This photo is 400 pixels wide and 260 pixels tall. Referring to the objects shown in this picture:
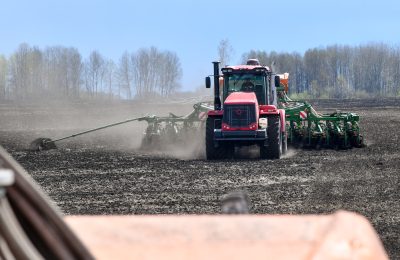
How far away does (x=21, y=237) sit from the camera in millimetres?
1379

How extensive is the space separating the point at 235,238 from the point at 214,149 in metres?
13.9

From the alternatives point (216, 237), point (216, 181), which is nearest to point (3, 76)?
point (216, 181)

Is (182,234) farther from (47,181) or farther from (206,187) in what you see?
(47,181)

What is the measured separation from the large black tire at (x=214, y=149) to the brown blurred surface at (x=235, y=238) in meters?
13.7

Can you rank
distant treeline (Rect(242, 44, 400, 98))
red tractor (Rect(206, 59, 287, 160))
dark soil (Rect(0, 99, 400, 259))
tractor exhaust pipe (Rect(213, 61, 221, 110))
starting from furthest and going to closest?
distant treeline (Rect(242, 44, 400, 98)) < tractor exhaust pipe (Rect(213, 61, 221, 110)) < red tractor (Rect(206, 59, 287, 160)) < dark soil (Rect(0, 99, 400, 259))

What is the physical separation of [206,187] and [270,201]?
5.60 feet

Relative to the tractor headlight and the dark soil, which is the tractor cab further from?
the dark soil

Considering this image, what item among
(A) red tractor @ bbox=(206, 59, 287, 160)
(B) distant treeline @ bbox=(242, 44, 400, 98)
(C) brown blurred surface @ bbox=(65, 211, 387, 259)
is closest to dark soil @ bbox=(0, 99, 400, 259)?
(A) red tractor @ bbox=(206, 59, 287, 160)

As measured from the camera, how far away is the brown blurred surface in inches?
62.6

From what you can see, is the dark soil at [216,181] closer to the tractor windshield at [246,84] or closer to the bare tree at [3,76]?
the tractor windshield at [246,84]

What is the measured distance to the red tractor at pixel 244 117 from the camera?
1514 centimetres

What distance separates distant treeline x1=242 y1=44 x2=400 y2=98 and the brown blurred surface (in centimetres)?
10479

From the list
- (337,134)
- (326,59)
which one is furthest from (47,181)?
(326,59)

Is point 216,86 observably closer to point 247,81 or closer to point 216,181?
point 247,81
